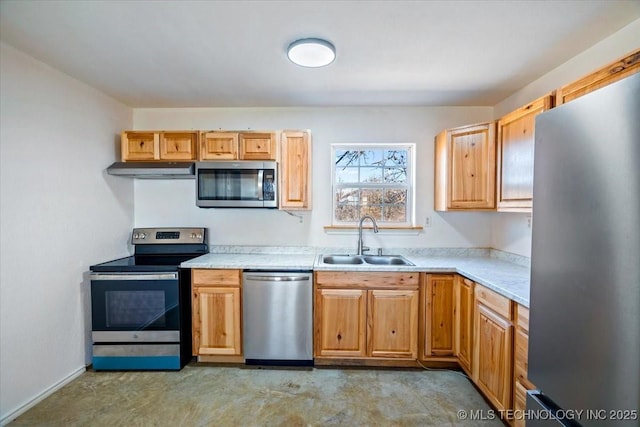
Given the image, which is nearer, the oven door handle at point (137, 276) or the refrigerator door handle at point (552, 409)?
the refrigerator door handle at point (552, 409)

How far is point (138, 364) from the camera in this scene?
7.79 ft

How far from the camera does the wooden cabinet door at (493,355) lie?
1.71 meters

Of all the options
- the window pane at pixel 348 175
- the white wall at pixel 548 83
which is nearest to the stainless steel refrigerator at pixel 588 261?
the white wall at pixel 548 83

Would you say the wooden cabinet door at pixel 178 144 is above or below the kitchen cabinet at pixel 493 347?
above

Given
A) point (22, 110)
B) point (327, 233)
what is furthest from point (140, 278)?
point (327, 233)

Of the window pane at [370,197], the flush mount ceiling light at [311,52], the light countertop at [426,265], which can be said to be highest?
the flush mount ceiling light at [311,52]

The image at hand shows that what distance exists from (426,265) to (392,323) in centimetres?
59

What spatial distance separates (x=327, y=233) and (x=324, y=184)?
1.77 ft

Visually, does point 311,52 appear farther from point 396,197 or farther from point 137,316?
point 137,316

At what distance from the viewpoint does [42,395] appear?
203 centimetres

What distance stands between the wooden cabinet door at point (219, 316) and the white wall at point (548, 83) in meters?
2.58

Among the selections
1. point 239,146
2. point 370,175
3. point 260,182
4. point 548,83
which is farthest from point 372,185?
point 548,83

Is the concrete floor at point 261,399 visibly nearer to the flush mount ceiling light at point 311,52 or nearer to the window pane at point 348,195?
the window pane at point 348,195

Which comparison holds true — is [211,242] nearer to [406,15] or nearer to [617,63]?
[406,15]
